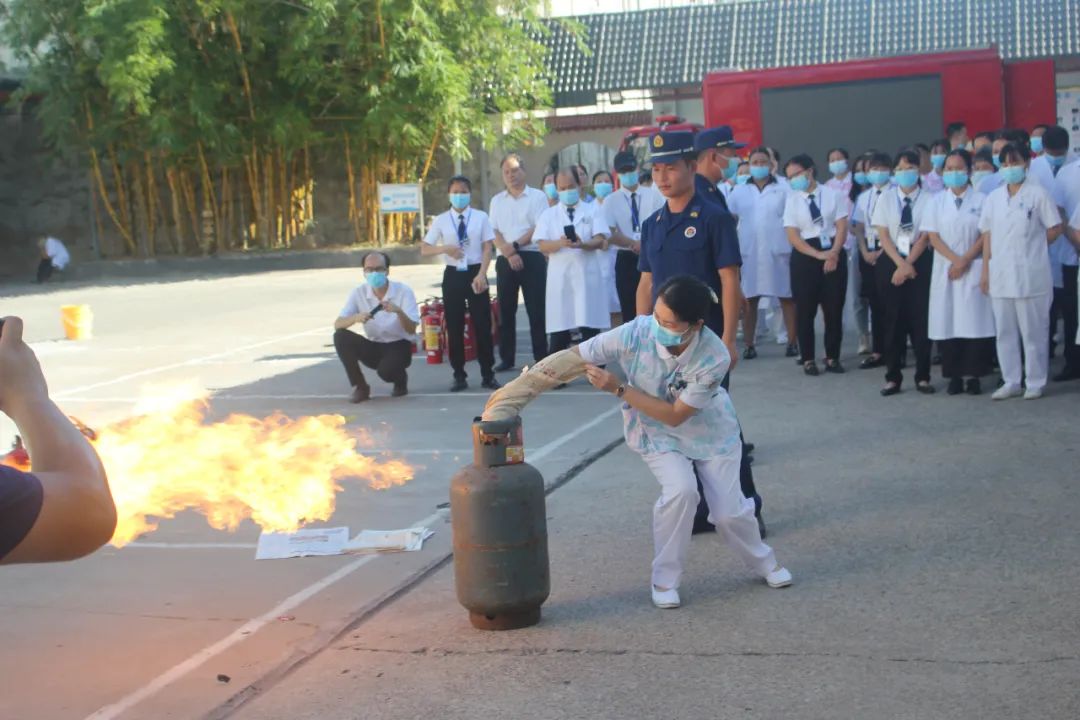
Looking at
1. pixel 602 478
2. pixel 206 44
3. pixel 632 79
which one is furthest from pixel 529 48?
pixel 602 478

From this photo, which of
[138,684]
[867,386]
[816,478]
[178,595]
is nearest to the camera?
[138,684]

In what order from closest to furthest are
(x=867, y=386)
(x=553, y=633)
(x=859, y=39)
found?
1. (x=553, y=633)
2. (x=867, y=386)
3. (x=859, y=39)

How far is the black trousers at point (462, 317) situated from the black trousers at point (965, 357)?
13.6ft

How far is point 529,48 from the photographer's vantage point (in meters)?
→ 35.2

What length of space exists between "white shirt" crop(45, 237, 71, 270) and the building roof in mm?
13823

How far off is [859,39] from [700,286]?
97.2 ft

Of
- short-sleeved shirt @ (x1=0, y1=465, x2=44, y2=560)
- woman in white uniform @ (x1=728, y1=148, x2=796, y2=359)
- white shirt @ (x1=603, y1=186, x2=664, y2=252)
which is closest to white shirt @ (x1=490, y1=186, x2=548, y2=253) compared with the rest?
white shirt @ (x1=603, y1=186, x2=664, y2=252)

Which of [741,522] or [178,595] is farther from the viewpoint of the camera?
[178,595]

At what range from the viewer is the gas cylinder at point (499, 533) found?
18.3ft

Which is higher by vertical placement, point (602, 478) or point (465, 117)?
point (465, 117)

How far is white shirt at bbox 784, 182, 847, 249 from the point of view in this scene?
41.0ft

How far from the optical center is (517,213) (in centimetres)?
1335

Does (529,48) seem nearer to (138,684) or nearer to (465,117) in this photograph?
(465,117)

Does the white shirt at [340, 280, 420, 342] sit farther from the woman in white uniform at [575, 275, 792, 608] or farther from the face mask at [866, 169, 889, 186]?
the woman in white uniform at [575, 275, 792, 608]
